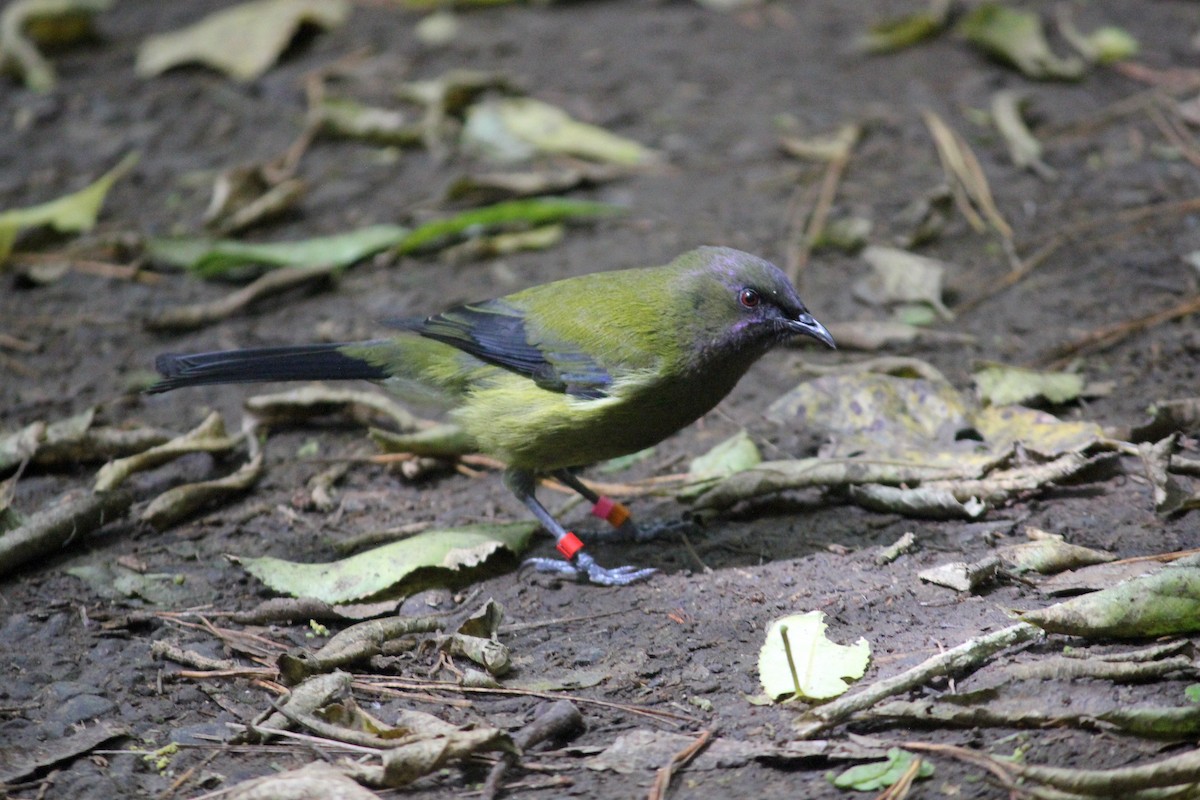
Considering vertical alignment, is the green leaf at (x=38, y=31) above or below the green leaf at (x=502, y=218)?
above

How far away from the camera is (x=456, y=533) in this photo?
454 cm

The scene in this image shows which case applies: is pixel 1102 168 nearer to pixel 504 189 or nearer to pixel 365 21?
pixel 504 189

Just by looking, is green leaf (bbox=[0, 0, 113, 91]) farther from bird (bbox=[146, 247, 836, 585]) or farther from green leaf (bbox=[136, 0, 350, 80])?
bird (bbox=[146, 247, 836, 585])

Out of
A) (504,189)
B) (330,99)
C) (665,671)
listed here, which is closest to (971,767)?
(665,671)

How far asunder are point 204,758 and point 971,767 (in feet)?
6.77

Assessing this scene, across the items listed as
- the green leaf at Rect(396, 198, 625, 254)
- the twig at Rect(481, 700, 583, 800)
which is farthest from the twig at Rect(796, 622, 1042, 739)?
the green leaf at Rect(396, 198, 625, 254)

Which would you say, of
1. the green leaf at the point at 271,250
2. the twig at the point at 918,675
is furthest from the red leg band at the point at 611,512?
the green leaf at the point at 271,250

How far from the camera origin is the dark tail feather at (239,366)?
15.9 feet

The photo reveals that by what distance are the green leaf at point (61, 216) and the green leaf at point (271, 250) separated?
39cm

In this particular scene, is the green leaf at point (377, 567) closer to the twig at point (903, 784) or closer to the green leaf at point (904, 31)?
the twig at point (903, 784)

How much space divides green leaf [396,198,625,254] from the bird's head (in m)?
2.18

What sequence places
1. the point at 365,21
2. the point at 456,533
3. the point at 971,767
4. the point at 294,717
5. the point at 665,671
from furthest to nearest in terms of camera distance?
the point at 365,21 → the point at 456,533 → the point at 665,671 → the point at 294,717 → the point at 971,767

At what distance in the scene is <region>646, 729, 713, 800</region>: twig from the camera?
300 centimetres

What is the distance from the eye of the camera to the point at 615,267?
6.40 metres
